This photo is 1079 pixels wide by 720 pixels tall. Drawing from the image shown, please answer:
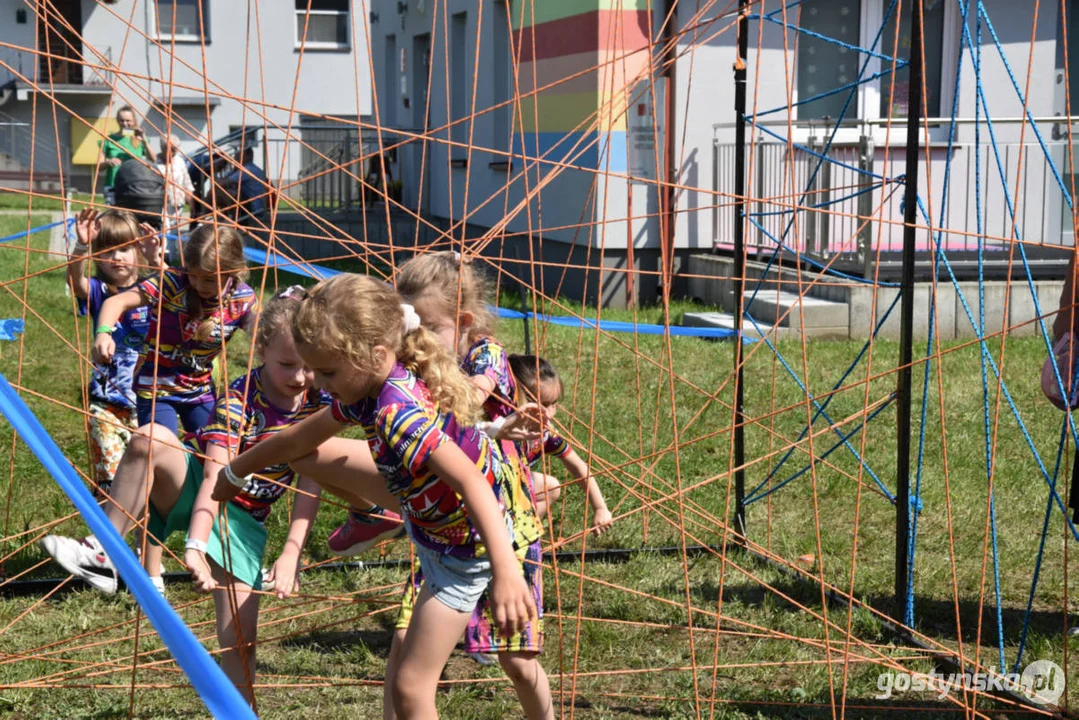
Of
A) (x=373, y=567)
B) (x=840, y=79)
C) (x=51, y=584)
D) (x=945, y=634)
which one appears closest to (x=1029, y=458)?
(x=945, y=634)

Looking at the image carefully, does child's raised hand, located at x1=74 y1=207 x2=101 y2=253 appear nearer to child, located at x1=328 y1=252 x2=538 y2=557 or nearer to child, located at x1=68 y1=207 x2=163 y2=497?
child, located at x1=68 y1=207 x2=163 y2=497

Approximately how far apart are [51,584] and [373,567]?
1017mm

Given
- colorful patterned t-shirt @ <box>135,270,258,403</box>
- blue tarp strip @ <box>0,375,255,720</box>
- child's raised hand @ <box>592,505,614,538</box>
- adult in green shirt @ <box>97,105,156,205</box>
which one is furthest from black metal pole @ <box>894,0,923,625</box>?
adult in green shirt @ <box>97,105,156,205</box>

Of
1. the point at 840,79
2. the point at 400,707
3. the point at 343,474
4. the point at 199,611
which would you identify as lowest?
the point at 199,611

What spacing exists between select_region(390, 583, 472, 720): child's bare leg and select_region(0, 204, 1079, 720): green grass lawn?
0.36m

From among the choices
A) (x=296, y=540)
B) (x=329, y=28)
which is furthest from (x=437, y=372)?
(x=329, y=28)

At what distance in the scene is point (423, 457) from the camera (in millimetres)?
2201

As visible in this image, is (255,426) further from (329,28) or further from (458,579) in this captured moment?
(329,28)

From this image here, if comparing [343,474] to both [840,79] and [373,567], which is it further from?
[840,79]

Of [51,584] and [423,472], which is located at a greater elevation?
[423,472]

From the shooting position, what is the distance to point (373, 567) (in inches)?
162

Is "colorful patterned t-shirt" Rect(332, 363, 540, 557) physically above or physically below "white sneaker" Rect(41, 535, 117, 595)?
above

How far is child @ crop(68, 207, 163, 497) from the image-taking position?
412cm

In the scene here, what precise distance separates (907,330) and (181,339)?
2.13m
